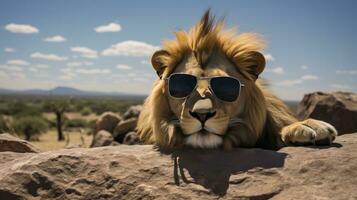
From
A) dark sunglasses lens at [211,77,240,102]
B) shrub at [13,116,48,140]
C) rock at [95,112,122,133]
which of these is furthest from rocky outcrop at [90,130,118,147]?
shrub at [13,116,48,140]

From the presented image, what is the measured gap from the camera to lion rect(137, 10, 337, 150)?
3.62m

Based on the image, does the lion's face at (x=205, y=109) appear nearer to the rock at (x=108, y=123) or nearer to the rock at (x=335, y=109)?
the rock at (x=335, y=109)

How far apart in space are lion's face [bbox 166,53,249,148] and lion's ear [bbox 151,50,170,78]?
0.27 meters

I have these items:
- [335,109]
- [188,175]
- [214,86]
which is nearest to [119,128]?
[335,109]

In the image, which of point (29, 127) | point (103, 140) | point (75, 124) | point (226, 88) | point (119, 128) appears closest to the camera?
point (226, 88)

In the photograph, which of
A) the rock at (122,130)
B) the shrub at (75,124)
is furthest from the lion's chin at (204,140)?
the shrub at (75,124)

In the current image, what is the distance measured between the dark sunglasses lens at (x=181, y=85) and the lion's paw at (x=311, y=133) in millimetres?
921

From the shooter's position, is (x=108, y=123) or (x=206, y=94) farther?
(x=108, y=123)

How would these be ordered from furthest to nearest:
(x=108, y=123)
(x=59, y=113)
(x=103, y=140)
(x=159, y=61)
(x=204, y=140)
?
1. (x=59, y=113)
2. (x=108, y=123)
3. (x=103, y=140)
4. (x=159, y=61)
5. (x=204, y=140)

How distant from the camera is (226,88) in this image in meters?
3.74

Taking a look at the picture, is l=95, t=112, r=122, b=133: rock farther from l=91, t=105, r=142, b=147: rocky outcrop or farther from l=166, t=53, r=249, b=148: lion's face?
l=166, t=53, r=249, b=148: lion's face

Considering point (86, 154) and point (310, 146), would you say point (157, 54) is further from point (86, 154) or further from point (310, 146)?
point (310, 146)

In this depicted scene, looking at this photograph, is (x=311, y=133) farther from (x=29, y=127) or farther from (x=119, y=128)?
(x=29, y=127)

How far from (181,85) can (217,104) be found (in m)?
0.36
